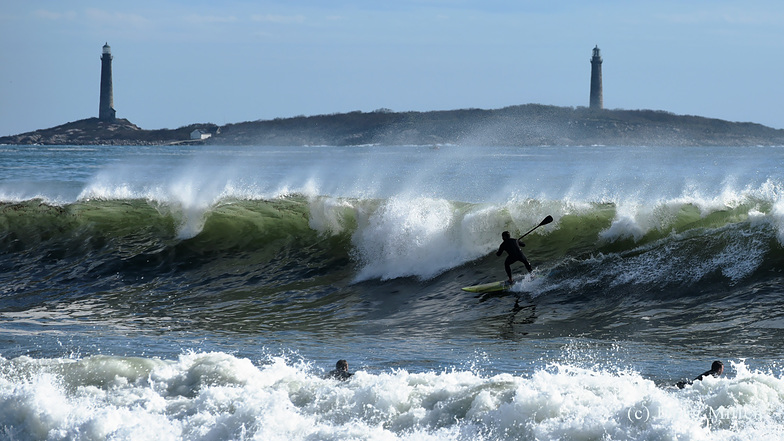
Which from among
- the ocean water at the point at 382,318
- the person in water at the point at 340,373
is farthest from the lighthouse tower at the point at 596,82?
the person in water at the point at 340,373

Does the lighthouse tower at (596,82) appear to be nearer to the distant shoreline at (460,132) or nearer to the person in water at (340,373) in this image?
the distant shoreline at (460,132)

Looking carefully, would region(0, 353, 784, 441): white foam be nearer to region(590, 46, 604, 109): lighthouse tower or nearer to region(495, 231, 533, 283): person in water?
region(495, 231, 533, 283): person in water

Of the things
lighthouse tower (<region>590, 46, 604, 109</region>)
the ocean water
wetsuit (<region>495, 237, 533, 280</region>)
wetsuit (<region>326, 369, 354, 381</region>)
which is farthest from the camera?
lighthouse tower (<region>590, 46, 604, 109</region>)

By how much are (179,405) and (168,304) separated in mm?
6944

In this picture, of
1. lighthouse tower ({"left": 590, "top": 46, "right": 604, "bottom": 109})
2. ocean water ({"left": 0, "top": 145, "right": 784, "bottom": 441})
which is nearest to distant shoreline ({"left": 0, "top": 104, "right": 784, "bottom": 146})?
lighthouse tower ({"left": 590, "top": 46, "right": 604, "bottom": 109})

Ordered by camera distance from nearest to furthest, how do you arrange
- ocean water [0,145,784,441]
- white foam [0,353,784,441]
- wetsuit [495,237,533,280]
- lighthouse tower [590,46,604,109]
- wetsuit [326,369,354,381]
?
white foam [0,353,784,441]
ocean water [0,145,784,441]
wetsuit [326,369,354,381]
wetsuit [495,237,533,280]
lighthouse tower [590,46,604,109]

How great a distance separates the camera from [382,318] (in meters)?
14.2

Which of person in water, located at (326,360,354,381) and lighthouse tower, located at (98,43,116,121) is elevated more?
lighthouse tower, located at (98,43,116,121)

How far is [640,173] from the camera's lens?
51750mm

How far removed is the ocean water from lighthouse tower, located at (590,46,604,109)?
121m

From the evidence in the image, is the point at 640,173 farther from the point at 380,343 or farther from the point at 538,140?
the point at 538,140

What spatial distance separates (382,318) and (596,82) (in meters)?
135

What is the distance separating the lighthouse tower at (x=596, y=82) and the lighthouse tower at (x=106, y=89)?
77.1 m

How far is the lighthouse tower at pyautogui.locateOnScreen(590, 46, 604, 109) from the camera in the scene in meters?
138
